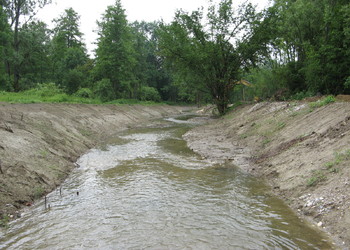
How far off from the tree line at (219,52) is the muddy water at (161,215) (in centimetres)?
1531

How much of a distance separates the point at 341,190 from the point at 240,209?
2611mm

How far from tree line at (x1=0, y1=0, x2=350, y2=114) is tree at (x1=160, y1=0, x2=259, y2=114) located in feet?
0.38

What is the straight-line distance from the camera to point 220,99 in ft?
116

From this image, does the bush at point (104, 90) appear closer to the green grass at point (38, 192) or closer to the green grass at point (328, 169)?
the green grass at point (38, 192)

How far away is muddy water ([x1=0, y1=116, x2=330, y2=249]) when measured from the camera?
5539 millimetres

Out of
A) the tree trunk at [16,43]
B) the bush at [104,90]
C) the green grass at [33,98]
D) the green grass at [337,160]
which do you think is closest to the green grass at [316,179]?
the green grass at [337,160]

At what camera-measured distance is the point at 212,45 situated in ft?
100.0

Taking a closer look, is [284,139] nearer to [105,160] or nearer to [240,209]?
[240,209]

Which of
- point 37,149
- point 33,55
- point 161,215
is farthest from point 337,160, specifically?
point 33,55

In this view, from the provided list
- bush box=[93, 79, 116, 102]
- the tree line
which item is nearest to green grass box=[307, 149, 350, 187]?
the tree line

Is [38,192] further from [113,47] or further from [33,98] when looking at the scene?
[113,47]

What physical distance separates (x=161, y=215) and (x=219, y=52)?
26874 mm

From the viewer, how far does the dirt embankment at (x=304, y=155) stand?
20.9ft

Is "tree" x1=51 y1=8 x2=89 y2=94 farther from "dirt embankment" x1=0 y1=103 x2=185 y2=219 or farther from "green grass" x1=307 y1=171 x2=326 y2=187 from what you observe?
"green grass" x1=307 y1=171 x2=326 y2=187
